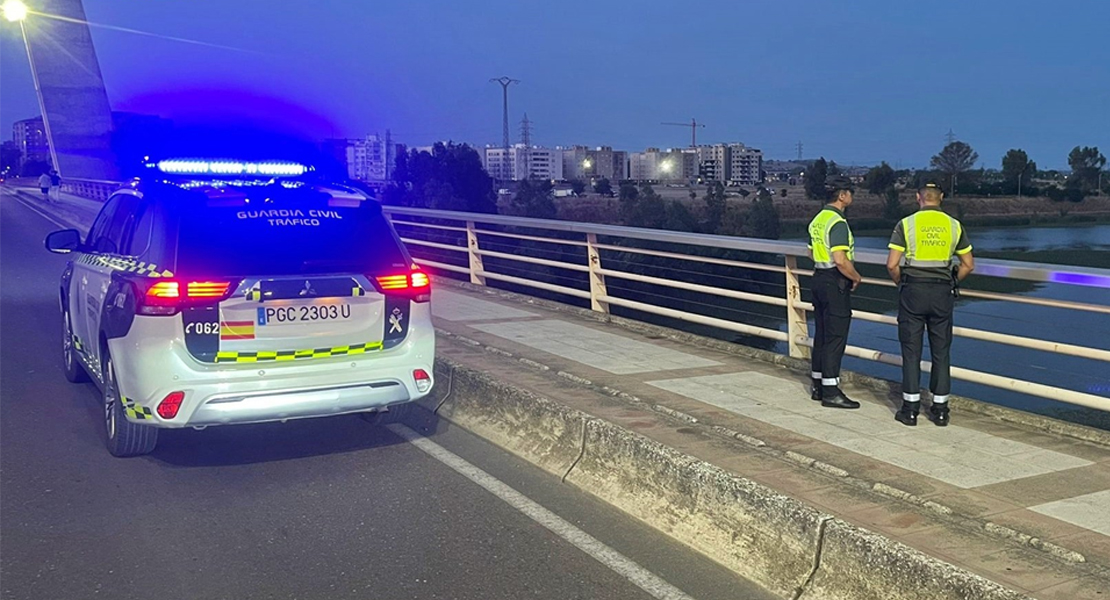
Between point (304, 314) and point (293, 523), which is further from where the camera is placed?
point (304, 314)

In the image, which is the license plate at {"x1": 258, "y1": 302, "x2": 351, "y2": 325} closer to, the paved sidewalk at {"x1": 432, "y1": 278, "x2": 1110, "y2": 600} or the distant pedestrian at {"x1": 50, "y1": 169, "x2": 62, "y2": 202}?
the paved sidewalk at {"x1": 432, "y1": 278, "x2": 1110, "y2": 600}

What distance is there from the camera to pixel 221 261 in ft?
19.3

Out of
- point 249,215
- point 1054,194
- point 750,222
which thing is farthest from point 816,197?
point 750,222

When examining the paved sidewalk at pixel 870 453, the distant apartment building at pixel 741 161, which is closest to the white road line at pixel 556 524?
the paved sidewalk at pixel 870 453

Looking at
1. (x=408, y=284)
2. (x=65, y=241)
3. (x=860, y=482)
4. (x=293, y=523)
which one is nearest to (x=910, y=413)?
(x=860, y=482)

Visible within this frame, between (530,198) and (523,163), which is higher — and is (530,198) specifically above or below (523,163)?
below

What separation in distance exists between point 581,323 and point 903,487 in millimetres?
6290

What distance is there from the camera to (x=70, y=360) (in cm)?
846

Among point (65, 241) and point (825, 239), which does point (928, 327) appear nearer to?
point (825, 239)

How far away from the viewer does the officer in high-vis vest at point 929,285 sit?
20.3 feet

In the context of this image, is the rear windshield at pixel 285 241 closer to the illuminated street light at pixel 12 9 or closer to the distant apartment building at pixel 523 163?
the illuminated street light at pixel 12 9

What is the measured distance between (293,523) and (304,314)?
1.31 m

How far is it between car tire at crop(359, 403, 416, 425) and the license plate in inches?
56.0

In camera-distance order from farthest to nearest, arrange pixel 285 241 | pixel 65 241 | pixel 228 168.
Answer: pixel 65 241
pixel 228 168
pixel 285 241
